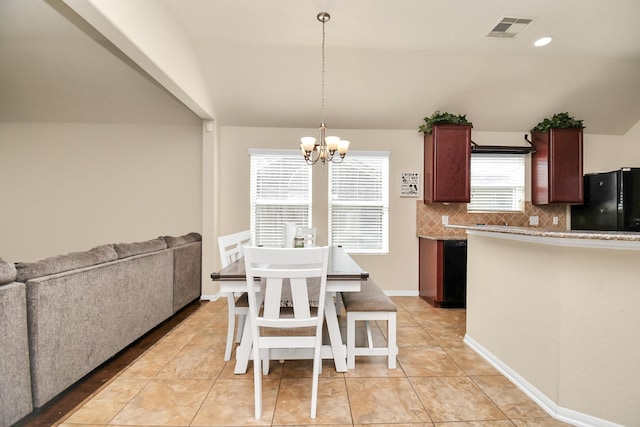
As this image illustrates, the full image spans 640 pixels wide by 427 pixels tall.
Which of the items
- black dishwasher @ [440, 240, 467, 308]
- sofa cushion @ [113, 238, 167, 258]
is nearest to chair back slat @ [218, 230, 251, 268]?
sofa cushion @ [113, 238, 167, 258]

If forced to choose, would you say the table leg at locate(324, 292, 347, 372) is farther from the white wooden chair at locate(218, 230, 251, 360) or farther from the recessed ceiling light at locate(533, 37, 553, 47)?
the recessed ceiling light at locate(533, 37, 553, 47)

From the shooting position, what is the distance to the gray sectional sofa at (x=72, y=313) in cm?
156

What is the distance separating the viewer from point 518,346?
2010mm

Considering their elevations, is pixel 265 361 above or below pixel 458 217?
below

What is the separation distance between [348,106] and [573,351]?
129 inches

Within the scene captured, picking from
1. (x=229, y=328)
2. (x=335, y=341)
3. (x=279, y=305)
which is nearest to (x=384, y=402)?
(x=335, y=341)

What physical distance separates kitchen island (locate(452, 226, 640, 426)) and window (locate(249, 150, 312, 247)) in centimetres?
266

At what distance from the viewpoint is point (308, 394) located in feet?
6.17

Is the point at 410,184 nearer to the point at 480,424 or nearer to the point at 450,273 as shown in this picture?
the point at 450,273

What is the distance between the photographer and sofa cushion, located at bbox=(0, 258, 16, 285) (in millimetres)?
1551

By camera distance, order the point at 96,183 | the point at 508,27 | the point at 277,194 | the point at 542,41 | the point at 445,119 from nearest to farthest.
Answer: the point at 508,27 → the point at 542,41 → the point at 445,119 → the point at 277,194 → the point at 96,183

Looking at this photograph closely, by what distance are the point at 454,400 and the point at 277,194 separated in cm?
310

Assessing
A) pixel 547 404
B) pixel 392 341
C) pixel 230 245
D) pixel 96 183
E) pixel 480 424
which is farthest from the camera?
pixel 96 183

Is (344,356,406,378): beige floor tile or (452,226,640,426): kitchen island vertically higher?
(452,226,640,426): kitchen island
